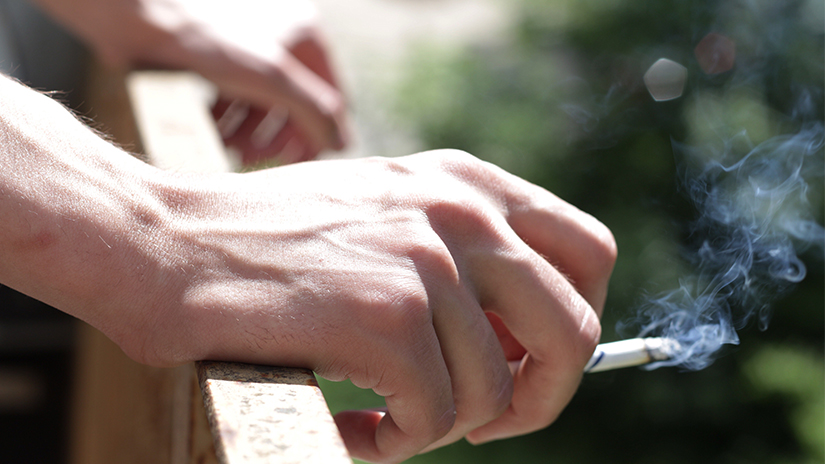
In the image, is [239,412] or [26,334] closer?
[239,412]

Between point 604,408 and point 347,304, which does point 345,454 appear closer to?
point 347,304

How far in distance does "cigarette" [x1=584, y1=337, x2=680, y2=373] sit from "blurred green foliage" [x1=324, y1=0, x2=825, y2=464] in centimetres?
142

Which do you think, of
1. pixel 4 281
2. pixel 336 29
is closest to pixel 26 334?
pixel 4 281

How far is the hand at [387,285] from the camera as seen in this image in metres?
0.60

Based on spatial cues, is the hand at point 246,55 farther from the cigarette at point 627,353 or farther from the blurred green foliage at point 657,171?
the blurred green foliage at point 657,171

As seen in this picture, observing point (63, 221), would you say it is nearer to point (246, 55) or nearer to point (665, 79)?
point (246, 55)

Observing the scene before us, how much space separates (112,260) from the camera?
59 centimetres

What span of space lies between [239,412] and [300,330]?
107 millimetres

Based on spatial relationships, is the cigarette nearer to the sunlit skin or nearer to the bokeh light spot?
the sunlit skin

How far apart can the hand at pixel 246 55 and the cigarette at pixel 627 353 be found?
0.91 metres

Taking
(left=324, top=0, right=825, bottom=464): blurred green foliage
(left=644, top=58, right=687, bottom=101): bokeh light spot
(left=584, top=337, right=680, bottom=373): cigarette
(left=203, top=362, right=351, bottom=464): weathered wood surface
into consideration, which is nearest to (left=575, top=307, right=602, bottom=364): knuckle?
(left=584, top=337, right=680, bottom=373): cigarette

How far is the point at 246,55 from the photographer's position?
1.39 meters

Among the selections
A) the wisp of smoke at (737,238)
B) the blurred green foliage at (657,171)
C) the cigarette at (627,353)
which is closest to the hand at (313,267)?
the cigarette at (627,353)

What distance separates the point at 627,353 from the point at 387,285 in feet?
1.45
